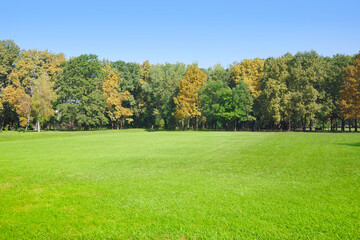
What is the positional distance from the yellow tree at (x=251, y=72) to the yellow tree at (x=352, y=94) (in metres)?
19.4

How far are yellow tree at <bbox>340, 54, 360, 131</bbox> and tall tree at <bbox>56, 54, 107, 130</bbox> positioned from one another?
56.4 metres

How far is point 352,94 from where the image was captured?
49969 mm

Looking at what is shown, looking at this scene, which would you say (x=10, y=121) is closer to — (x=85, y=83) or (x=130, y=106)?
(x=85, y=83)

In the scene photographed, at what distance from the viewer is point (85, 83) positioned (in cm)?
6656

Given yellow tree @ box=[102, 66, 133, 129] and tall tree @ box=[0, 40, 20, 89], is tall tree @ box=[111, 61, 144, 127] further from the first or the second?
tall tree @ box=[0, 40, 20, 89]

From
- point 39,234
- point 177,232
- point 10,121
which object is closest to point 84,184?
point 39,234

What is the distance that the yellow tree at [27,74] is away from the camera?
62281 mm

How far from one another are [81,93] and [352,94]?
6232 cm

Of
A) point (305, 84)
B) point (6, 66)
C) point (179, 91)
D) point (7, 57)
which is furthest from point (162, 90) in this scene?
point (7, 57)

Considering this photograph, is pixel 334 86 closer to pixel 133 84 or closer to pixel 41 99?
pixel 133 84

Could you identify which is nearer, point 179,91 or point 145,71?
point 179,91

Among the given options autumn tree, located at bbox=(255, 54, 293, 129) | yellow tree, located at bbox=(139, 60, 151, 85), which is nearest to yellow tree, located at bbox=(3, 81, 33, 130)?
yellow tree, located at bbox=(139, 60, 151, 85)

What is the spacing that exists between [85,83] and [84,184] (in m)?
62.5

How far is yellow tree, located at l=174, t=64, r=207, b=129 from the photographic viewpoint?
215ft
